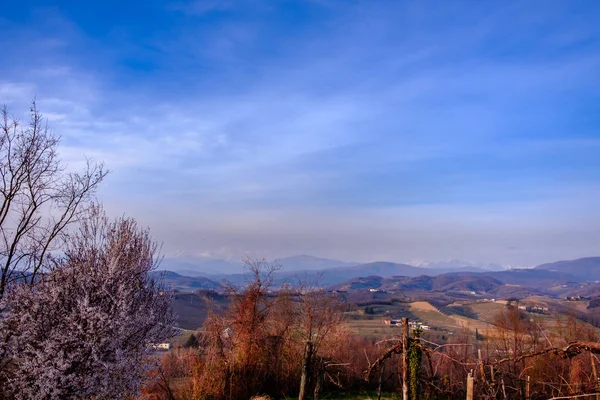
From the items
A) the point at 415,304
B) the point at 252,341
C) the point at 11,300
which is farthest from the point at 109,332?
the point at 415,304

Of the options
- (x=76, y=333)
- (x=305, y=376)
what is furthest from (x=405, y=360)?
(x=76, y=333)

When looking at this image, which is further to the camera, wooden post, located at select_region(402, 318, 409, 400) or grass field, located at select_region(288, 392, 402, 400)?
grass field, located at select_region(288, 392, 402, 400)

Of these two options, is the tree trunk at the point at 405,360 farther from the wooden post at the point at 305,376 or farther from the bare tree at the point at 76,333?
the bare tree at the point at 76,333

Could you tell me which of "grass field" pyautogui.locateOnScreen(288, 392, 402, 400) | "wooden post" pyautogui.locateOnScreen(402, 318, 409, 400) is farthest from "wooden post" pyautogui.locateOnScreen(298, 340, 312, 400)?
"grass field" pyautogui.locateOnScreen(288, 392, 402, 400)

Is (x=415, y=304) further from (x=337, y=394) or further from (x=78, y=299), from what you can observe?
(x=78, y=299)

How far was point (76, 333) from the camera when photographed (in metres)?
8.62

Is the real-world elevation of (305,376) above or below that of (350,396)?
above

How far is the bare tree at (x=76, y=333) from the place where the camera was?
8.42 m

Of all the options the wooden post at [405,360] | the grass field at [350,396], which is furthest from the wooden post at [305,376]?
the grass field at [350,396]

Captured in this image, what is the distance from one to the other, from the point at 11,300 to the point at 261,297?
31.3 ft

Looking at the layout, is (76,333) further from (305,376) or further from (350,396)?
(350,396)

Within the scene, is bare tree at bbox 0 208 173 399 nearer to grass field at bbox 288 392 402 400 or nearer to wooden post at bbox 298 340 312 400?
wooden post at bbox 298 340 312 400

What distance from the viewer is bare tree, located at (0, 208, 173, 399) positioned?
8.42 meters

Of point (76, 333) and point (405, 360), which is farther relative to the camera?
point (76, 333)
